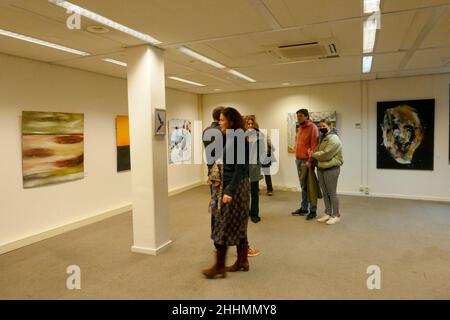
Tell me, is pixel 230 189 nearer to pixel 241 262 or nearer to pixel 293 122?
pixel 241 262

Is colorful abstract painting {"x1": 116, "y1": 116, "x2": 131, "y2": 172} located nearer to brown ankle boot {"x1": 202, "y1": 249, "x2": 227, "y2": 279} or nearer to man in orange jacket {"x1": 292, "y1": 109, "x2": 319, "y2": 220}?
man in orange jacket {"x1": 292, "y1": 109, "x2": 319, "y2": 220}

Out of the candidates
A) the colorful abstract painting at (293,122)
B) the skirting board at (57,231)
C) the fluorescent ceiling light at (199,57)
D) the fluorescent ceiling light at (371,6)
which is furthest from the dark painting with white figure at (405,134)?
the skirting board at (57,231)

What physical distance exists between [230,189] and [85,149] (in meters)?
2.99

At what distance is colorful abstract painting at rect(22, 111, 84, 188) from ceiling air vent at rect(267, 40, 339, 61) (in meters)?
2.87

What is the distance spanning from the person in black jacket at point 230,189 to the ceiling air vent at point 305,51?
1.35m

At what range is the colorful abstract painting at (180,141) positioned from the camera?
6.93 meters

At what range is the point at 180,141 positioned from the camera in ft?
23.7

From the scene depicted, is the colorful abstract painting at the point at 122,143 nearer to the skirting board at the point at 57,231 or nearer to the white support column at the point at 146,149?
the skirting board at the point at 57,231

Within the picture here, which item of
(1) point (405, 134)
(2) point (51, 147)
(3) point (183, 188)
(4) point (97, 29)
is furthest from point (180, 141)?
(1) point (405, 134)

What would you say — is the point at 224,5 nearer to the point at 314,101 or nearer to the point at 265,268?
the point at 265,268

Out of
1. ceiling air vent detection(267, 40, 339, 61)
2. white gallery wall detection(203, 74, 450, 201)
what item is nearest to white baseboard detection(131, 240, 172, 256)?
ceiling air vent detection(267, 40, 339, 61)
